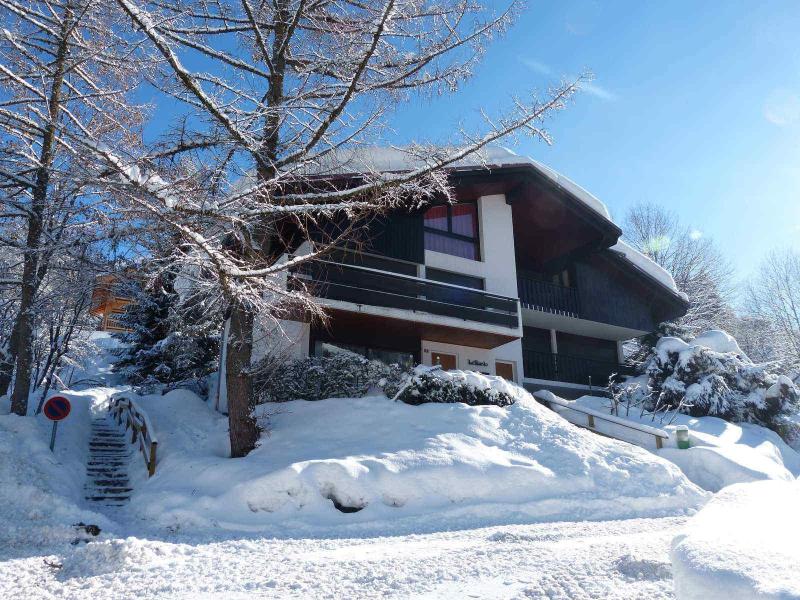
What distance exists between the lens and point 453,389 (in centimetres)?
1266

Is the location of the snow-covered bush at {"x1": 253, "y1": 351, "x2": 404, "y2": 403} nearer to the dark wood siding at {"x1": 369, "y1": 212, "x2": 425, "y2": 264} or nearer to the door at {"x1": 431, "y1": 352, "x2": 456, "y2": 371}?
the door at {"x1": 431, "y1": 352, "x2": 456, "y2": 371}

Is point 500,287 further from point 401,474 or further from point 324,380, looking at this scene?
point 401,474

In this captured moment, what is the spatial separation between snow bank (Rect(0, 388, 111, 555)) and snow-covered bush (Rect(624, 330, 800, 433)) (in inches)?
606

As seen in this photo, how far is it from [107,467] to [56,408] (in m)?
1.62

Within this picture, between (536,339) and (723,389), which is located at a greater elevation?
(536,339)

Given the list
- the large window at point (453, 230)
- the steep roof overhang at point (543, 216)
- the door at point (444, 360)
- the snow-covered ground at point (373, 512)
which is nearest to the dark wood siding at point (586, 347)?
the steep roof overhang at point (543, 216)

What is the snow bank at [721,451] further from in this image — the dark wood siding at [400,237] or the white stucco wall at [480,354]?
the dark wood siding at [400,237]

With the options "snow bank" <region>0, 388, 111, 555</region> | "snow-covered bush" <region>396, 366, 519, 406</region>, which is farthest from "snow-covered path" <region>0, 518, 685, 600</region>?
"snow-covered bush" <region>396, 366, 519, 406</region>

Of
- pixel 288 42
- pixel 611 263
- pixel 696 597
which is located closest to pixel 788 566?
pixel 696 597

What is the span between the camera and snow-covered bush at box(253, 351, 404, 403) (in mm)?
12820

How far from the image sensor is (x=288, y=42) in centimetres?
987

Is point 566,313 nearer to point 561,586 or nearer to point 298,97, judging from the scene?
point 298,97

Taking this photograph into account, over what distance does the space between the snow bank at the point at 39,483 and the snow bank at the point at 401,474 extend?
→ 1.05 m

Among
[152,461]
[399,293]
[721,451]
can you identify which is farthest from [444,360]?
[152,461]
